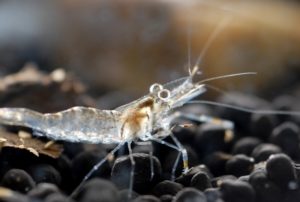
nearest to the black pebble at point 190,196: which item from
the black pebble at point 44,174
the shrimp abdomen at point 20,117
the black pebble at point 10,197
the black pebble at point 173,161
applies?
the black pebble at point 173,161

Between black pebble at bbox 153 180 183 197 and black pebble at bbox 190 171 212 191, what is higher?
black pebble at bbox 153 180 183 197

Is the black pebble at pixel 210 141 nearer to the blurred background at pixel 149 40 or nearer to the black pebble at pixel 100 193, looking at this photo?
the blurred background at pixel 149 40

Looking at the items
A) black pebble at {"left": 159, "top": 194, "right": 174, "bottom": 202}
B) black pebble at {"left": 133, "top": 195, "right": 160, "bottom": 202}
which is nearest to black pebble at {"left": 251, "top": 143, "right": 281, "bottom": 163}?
black pebble at {"left": 159, "top": 194, "right": 174, "bottom": 202}

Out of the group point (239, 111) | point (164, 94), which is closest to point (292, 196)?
point (164, 94)

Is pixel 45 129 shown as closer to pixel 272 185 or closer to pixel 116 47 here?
pixel 272 185

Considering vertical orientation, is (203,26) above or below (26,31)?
below

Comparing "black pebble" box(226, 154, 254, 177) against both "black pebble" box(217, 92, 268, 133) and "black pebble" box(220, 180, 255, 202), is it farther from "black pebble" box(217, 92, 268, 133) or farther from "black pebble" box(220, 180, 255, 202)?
"black pebble" box(217, 92, 268, 133)

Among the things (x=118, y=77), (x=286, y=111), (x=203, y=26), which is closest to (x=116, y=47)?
(x=118, y=77)
